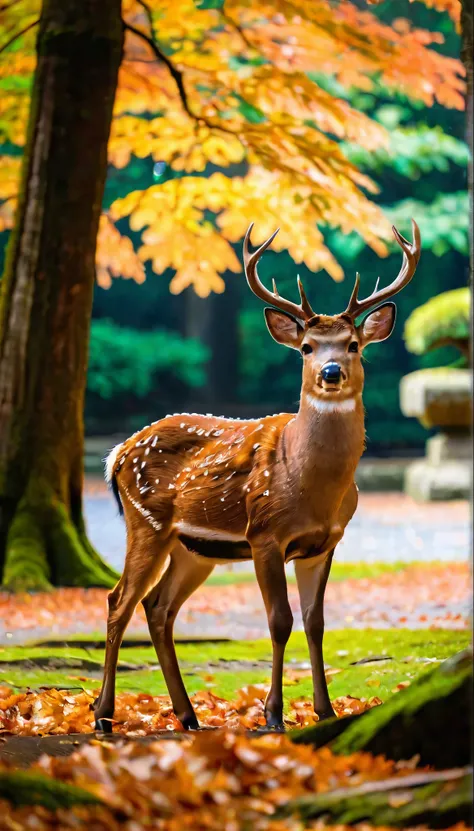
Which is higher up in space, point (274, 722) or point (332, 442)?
point (332, 442)

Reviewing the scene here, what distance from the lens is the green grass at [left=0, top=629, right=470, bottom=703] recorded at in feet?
18.0

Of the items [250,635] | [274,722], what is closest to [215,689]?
[274,722]

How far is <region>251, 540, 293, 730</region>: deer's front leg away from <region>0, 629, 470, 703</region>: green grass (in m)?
0.93

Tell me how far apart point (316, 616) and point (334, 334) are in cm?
106

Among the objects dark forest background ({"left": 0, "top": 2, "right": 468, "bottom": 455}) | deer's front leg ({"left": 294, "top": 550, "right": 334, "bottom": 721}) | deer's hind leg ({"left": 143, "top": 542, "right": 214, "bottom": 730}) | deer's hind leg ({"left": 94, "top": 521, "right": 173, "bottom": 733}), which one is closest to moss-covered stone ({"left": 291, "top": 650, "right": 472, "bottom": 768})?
deer's front leg ({"left": 294, "top": 550, "right": 334, "bottom": 721})

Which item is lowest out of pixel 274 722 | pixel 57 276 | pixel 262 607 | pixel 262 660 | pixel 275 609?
pixel 262 607

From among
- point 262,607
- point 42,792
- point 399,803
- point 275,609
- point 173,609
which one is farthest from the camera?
point 262,607

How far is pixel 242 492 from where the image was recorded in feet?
15.0

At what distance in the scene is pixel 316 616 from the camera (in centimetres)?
454

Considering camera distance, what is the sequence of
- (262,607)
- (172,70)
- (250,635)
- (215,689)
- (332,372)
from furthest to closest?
(172,70), (262,607), (250,635), (215,689), (332,372)

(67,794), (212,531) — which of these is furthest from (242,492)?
(67,794)

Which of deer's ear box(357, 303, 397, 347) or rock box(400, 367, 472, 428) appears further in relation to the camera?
rock box(400, 367, 472, 428)

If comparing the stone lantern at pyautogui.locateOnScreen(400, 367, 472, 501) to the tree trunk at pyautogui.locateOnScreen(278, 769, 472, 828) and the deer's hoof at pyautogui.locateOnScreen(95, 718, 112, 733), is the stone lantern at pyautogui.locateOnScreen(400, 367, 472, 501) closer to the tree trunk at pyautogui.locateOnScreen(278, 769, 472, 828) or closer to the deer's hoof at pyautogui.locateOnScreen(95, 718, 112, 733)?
the deer's hoof at pyautogui.locateOnScreen(95, 718, 112, 733)

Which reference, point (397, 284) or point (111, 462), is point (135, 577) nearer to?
point (111, 462)
